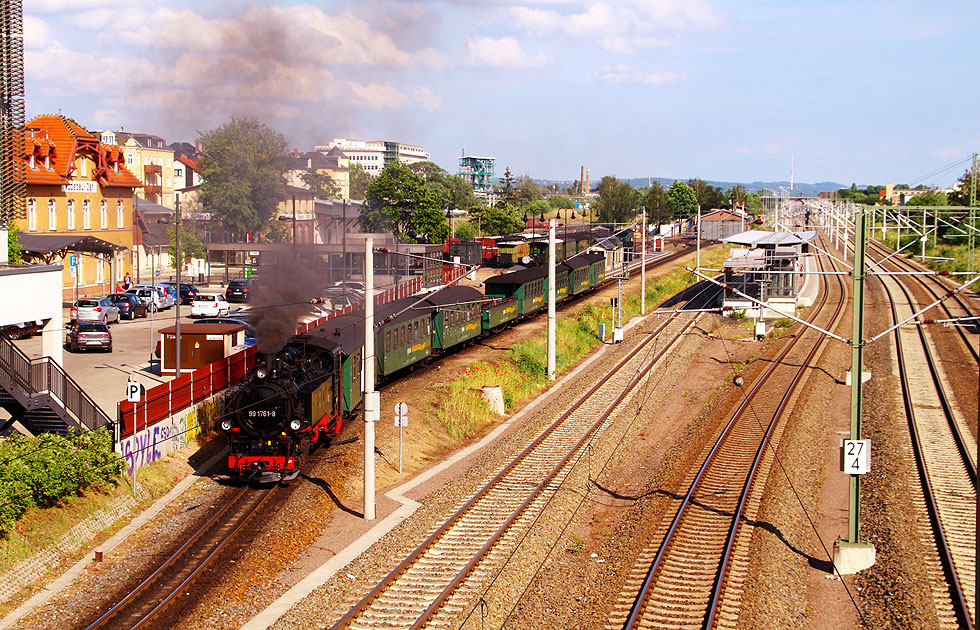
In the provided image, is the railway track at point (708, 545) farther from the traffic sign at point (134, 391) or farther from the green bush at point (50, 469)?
the traffic sign at point (134, 391)

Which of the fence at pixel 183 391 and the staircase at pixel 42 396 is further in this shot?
the fence at pixel 183 391

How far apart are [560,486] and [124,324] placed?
1357 inches

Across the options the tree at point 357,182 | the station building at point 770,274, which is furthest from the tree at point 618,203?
the station building at point 770,274

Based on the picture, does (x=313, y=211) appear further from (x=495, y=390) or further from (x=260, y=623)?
(x=260, y=623)

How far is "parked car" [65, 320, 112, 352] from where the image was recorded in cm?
3791

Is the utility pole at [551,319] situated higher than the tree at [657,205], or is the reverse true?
the tree at [657,205]

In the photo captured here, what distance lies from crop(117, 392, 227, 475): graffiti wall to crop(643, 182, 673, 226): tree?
11906cm

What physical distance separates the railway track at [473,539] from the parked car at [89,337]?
21.4m

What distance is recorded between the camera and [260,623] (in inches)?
569

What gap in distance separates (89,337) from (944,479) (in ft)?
110

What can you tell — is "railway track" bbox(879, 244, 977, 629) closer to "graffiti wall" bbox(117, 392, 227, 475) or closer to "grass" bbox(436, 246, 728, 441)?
"grass" bbox(436, 246, 728, 441)

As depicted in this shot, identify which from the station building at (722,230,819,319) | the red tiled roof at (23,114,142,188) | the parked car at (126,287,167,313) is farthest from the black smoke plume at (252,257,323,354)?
the station building at (722,230,819,319)

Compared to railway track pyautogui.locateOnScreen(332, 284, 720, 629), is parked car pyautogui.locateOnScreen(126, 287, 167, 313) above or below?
above

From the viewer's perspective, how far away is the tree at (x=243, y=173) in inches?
1722
